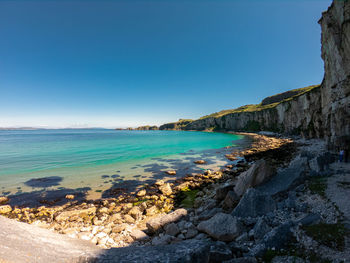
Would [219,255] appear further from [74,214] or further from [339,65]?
[339,65]

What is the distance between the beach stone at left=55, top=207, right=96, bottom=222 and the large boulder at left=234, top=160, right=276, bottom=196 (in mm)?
12172

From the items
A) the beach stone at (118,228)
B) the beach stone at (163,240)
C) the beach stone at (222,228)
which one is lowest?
the beach stone at (118,228)

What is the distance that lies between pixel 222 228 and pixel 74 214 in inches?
466

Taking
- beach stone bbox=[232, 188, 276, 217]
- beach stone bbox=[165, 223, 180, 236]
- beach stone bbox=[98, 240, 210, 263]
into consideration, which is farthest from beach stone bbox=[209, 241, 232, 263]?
beach stone bbox=[165, 223, 180, 236]

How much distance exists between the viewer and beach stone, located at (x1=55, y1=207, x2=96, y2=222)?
11.6m

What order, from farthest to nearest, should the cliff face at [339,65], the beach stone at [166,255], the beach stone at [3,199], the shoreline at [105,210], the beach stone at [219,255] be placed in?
the cliff face at [339,65]
the beach stone at [3,199]
the shoreline at [105,210]
the beach stone at [219,255]
the beach stone at [166,255]

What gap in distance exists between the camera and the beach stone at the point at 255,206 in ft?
26.6

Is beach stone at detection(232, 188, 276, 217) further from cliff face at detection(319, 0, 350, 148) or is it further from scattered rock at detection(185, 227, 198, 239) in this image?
cliff face at detection(319, 0, 350, 148)

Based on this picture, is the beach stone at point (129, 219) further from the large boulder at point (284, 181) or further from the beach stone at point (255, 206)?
the large boulder at point (284, 181)

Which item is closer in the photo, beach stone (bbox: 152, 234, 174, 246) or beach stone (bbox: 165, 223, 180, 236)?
beach stone (bbox: 152, 234, 174, 246)

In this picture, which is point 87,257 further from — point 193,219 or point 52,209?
point 52,209

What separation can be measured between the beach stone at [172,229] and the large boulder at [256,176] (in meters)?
5.31

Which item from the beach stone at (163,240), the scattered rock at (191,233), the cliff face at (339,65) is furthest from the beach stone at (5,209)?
the cliff face at (339,65)

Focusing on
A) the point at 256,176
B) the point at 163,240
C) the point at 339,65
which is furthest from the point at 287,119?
the point at 163,240
